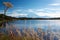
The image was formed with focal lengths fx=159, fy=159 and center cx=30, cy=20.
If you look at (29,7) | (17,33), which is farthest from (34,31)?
(29,7)

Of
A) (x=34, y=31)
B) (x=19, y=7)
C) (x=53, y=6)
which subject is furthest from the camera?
(x=19, y=7)

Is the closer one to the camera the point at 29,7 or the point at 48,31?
the point at 48,31

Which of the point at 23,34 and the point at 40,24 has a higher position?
the point at 40,24

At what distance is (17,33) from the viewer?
7.86ft

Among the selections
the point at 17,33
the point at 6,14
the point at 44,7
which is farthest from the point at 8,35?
the point at 44,7

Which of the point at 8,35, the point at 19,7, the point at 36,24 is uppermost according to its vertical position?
the point at 19,7

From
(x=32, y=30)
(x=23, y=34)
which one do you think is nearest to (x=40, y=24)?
(x=32, y=30)

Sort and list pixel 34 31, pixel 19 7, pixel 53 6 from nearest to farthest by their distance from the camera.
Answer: pixel 34 31
pixel 53 6
pixel 19 7

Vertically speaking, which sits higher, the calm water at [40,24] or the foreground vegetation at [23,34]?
the calm water at [40,24]

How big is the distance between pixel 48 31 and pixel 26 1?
63cm

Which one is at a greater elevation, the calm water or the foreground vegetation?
the calm water

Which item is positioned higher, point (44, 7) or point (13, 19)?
point (44, 7)

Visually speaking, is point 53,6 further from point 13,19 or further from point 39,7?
point 13,19

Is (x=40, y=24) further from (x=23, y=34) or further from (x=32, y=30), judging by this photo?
(x=23, y=34)
